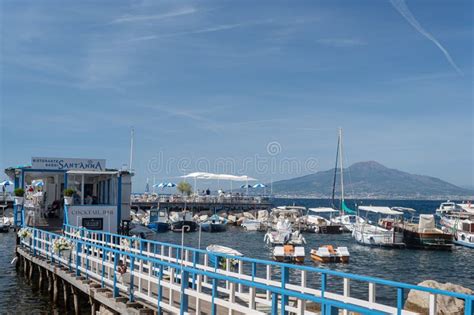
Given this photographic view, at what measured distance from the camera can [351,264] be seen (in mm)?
40250

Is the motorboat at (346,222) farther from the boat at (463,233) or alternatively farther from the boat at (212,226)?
the boat at (212,226)

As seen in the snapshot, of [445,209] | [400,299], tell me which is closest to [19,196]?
[400,299]

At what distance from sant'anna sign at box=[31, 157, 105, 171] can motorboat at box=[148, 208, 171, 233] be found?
3371 centimetres

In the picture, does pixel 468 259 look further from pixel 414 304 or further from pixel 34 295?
pixel 34 295

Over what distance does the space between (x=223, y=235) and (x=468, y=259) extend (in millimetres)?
26722

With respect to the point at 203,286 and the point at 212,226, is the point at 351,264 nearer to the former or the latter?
the point at 203,286

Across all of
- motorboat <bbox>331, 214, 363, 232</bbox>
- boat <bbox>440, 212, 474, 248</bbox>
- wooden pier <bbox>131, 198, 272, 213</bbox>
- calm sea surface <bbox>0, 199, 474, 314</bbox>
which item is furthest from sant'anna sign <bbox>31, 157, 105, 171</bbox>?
wooden pier <bbox>131, 198, 272, 213</bbox>

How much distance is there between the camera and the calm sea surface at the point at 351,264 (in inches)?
913

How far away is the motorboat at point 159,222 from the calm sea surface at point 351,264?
9.19 ft

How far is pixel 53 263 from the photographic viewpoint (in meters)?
21.7

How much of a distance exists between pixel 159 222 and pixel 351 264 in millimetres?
30432

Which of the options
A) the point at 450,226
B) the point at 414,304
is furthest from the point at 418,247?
the point at 414,304

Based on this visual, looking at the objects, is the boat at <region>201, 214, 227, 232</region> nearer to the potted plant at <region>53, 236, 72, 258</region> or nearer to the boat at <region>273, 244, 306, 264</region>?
the boat at <region>273, 244, 306, 264</region>

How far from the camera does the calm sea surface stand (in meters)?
23.2
